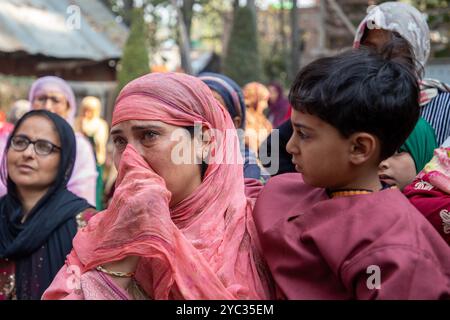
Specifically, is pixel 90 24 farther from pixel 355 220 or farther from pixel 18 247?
pixel 355 220

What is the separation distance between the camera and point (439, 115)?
2.43 m

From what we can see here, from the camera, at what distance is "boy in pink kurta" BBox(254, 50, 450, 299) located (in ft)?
4.35

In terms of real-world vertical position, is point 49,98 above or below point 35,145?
below

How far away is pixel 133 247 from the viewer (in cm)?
147

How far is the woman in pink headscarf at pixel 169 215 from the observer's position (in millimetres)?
1491

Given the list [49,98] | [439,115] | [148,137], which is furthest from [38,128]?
[49,98]

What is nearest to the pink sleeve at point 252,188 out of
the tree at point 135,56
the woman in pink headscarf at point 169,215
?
the woman in pink headscarf at point 169,215

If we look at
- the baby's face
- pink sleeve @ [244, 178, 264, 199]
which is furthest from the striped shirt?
pink sleeve @ [244, 178, 264, 199]

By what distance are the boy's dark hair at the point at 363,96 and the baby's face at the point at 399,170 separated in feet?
1.92

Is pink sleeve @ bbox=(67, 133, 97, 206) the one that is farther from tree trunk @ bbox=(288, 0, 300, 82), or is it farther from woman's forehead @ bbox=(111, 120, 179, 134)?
tree trunk @ bbox=(288, 0, 300, 82)

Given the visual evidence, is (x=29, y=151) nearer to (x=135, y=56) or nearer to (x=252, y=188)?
(x=252, y=188)

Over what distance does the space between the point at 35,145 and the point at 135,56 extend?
10.1m

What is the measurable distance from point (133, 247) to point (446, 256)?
29.3 inches

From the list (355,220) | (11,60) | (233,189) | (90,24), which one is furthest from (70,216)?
(90,24)
